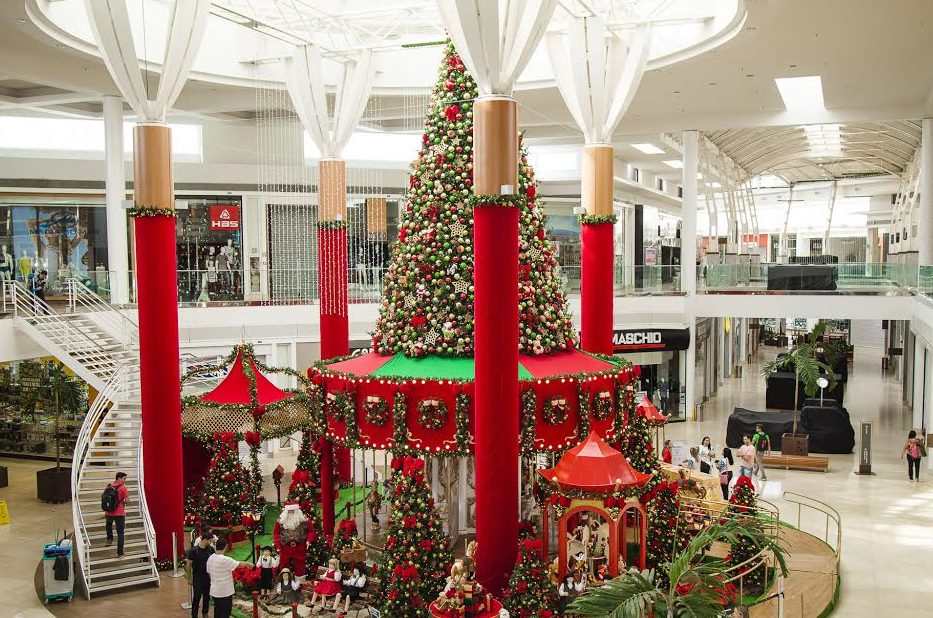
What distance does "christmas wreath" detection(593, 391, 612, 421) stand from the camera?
508 inches

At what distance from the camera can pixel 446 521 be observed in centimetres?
1412

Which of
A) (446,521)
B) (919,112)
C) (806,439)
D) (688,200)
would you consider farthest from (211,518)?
(919,112)

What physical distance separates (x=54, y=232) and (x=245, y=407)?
18.2 meters

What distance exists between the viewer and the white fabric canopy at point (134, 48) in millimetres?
12688

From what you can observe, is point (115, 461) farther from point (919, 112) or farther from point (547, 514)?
point (919, 112)

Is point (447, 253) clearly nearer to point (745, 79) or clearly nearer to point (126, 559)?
point (126, 559)

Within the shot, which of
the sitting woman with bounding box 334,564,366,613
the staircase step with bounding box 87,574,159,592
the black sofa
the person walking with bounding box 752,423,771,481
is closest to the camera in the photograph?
the sitting woman with bounding box 334,564,366,613

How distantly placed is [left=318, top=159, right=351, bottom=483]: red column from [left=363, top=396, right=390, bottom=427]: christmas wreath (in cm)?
536

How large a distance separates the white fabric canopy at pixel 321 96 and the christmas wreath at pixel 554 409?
8.09m

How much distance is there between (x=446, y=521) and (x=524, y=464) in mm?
1603

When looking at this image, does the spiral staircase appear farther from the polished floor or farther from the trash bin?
the polished floor

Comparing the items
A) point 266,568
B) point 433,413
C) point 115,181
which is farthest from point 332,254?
point 115,181

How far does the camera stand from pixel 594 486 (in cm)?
1081

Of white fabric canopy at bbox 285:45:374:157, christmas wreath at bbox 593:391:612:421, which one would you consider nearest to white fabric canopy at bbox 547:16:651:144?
white fabric canopy at bbox 285:45:374:157
